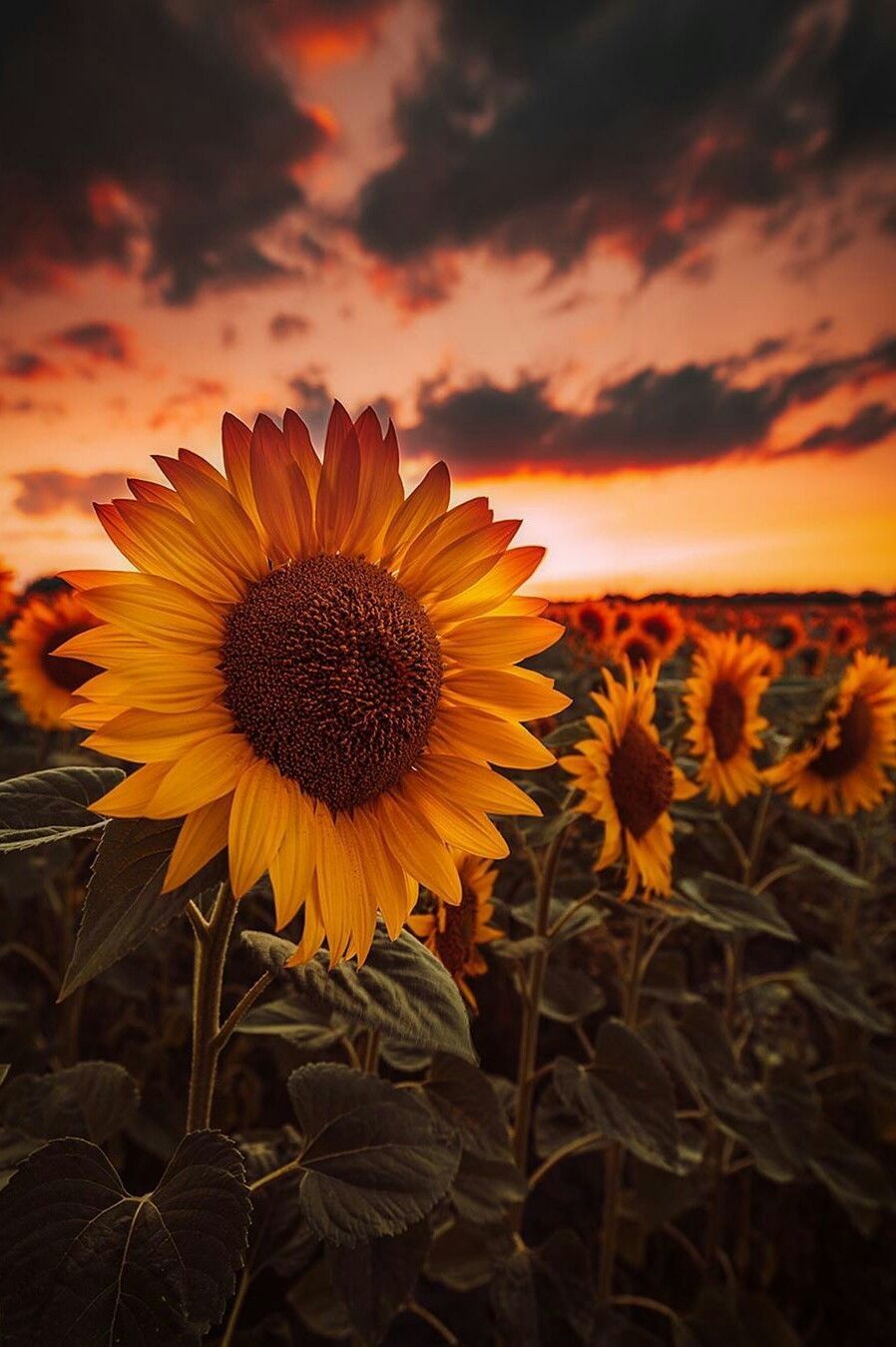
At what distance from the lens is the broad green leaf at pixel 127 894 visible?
31.4 inches

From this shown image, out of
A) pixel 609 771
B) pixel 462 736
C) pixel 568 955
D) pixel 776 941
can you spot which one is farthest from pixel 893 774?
pixel 462 736

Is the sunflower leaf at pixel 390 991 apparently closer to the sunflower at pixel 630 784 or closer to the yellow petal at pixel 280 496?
the yellow petal at pixel 280 496

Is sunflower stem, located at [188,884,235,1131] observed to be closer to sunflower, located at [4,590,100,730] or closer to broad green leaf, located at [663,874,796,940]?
broad green leaf, located at [663,874,796,940]

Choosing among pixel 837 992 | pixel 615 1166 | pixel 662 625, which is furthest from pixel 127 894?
pixel 662 625

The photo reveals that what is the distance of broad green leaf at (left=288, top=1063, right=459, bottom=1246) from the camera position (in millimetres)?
1138

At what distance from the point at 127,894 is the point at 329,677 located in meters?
0.34

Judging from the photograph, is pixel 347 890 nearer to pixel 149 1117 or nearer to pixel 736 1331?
pixel 149 1117

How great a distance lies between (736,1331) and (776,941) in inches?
108

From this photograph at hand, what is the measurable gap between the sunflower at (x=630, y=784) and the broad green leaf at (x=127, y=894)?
97 cm

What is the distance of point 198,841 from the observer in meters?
0.85

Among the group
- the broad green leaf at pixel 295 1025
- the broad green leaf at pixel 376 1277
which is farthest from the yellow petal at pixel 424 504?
the broad green leaf at pixel 376 1277

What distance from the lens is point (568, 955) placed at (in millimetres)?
3734

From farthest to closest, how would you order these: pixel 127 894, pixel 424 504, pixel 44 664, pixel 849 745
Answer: pixel 44 664, pixel 849 745, pixel 424 504, pixel 127 894

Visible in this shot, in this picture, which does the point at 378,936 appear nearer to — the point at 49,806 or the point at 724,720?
→ the point at 49,806
